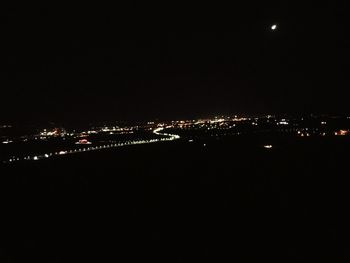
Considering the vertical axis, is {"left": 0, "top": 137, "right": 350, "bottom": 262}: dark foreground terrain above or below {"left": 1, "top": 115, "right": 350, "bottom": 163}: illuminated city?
above

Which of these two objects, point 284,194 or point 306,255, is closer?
point 306,255

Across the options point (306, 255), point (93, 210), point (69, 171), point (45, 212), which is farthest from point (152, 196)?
point (69, 171)

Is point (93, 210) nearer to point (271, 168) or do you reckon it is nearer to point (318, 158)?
point (271, 168)

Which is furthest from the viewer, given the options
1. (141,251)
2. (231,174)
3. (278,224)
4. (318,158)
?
(318,158)

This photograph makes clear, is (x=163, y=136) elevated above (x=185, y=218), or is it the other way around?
(x=185, y=218)

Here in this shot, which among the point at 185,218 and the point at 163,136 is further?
the point at 163,136

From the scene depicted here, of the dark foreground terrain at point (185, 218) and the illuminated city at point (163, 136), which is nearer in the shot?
the dark foreground terrain at point (185, 218)

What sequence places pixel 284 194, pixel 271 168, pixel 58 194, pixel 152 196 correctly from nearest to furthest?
pixel 284 194 < pixel 152 196 < pixel 58 194 < pixel 271 168

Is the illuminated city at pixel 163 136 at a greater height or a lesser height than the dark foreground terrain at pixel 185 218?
lesser
